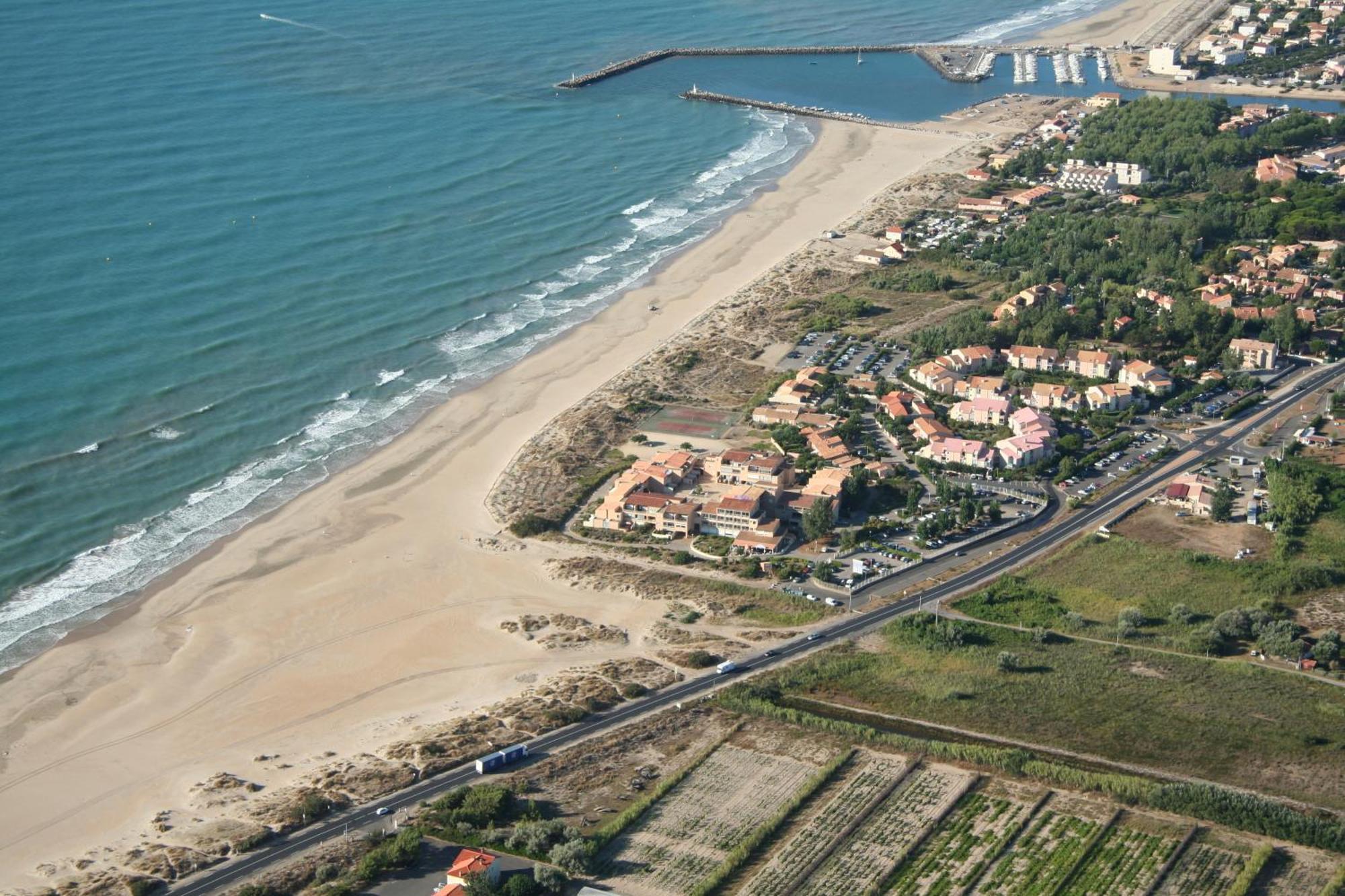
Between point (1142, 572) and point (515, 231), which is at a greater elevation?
point (515, 231)

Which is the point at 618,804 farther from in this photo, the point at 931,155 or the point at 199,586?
the point at 931,155

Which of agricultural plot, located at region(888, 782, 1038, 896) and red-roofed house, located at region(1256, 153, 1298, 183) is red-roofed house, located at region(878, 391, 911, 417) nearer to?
agricultural plot, located at region(888, 782, 1038, 896)

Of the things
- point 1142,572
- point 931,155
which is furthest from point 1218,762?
point 931,155

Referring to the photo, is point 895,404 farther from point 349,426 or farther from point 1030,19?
point 1030,19

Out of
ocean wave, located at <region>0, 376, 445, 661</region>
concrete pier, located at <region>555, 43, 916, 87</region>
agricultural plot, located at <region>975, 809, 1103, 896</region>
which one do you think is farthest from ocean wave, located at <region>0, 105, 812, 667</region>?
agricultural plot, located at <region>975, 809, 1103, 896</region>

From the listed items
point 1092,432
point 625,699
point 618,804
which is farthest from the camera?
point 1092,432

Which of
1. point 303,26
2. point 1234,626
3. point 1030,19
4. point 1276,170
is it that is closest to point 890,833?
point 1234,626
